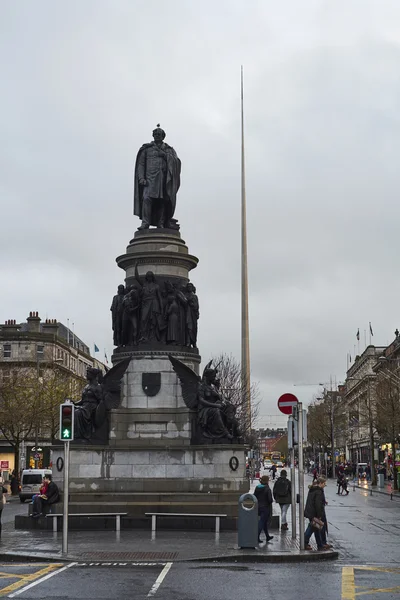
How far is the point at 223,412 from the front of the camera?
100ft

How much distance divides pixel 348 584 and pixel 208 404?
13.7 meters

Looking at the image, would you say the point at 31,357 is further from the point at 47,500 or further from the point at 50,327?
the point at 47,500

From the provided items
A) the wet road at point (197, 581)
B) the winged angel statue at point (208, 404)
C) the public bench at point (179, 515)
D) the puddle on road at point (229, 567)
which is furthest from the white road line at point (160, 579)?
the winged angel statue at point (208, 404)

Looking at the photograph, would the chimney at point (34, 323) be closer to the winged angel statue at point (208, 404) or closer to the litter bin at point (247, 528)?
the winged angel statue at point (208, 404)

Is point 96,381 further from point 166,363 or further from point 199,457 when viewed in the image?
point 199,457

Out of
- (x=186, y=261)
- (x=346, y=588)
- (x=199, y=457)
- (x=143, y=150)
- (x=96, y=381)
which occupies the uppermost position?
(x=143, y=150)

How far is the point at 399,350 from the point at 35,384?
48.4 metres

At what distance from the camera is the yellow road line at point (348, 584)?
1548 centimetres

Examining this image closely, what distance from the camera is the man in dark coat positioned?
93.2ft

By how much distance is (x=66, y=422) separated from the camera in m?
22.5

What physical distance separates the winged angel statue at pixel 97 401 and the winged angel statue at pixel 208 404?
194cm

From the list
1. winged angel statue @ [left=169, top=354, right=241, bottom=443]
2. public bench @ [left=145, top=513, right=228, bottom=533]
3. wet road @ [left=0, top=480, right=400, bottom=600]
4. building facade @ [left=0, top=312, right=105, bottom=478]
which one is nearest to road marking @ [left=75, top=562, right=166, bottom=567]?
wet road @ [left=0, top=480, right=400, bottom=600]

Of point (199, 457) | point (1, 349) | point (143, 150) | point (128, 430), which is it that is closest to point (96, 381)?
point (128, 430)

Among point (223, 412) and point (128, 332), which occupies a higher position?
point (128, 332)
